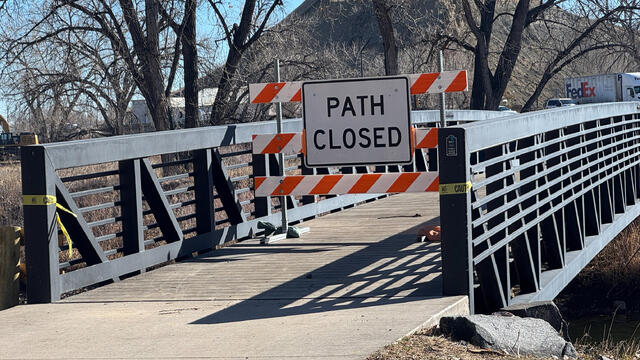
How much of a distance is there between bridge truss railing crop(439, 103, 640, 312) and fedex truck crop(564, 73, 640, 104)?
153ft

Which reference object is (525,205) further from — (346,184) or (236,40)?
(236,40)

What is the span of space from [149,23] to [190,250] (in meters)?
13.9

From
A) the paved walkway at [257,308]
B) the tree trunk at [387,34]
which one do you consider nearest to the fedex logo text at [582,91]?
the tree trunk at [387,34]

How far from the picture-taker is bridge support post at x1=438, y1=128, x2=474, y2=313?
6.80m

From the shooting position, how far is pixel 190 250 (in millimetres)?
9438

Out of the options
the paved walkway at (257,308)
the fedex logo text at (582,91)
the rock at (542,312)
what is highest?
the fedex logo text at (582,91)

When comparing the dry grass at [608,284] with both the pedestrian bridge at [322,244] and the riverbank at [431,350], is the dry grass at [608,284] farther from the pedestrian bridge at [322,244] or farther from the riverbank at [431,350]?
the riverbank at [431,350]

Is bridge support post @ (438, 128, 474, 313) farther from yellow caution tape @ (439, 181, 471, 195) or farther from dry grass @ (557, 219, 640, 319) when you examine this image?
dry grass @ (557, 219, 640, 319)

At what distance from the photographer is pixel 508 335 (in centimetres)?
584

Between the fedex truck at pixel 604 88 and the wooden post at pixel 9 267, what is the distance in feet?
176

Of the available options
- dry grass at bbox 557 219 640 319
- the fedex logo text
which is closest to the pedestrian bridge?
dry grass at bbox 557 219 640 319

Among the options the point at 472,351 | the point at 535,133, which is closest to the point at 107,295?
the point at 472,351

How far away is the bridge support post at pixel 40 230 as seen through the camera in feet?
23.8

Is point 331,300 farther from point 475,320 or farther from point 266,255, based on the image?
point 266,255
